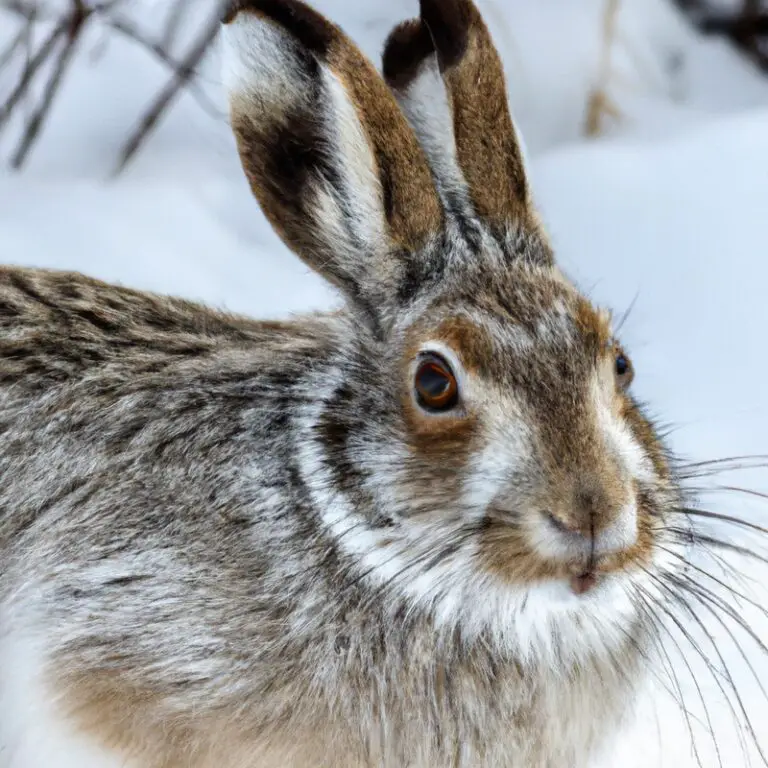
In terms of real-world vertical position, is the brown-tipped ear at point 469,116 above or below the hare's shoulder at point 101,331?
above

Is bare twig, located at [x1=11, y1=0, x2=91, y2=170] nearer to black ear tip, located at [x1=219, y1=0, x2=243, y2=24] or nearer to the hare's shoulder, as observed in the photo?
the hare's shoulder

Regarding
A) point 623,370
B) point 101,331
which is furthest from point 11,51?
point 623,370

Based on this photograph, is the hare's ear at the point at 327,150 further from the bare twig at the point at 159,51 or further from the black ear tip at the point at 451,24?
the bare twig at the point at 159,51

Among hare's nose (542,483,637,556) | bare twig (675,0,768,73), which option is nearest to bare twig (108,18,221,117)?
bare twig (675,0,768,73)

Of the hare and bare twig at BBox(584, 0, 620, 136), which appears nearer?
the hare

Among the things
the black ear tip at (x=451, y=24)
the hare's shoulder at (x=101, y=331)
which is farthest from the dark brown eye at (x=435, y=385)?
the black ear tip at (x=451, y=24)

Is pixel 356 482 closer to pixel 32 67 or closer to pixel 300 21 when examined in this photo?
pixel 300 21
